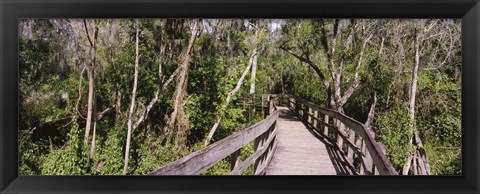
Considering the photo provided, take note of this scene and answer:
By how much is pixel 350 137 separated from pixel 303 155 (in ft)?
2.48

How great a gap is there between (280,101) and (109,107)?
3.07 metres

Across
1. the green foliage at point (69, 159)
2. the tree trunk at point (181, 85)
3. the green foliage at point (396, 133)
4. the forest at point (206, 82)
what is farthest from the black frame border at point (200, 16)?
the tree trunk at point (181, 85)

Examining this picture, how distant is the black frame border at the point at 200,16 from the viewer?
7.14 feet

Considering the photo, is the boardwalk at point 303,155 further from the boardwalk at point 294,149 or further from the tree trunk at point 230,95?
the tree trunk at point 230,95

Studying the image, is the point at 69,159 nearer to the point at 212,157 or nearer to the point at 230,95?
the point at 230,95

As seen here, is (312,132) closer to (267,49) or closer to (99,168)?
(267,49)

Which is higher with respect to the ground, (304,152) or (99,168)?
(304,152)

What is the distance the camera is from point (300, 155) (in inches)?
166

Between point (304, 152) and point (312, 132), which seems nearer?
point (304, 152)

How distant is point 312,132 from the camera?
5.74 meters

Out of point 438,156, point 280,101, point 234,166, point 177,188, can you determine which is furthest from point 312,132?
point 177,188

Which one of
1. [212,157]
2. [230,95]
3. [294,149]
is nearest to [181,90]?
[230,95]

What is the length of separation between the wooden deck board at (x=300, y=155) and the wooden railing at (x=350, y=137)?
174 millimetres

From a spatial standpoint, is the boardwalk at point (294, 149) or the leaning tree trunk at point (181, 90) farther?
the leaning tree trunk at point (181, 90)
